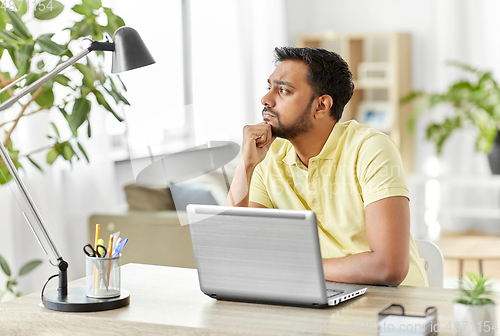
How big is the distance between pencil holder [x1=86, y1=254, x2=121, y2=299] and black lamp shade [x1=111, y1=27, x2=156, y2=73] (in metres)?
0.35

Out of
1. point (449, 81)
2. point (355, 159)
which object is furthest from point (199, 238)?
point (449, 81)

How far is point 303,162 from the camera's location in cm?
169

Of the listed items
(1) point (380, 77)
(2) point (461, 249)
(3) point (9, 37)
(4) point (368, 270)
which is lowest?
(2) point (461, 249)

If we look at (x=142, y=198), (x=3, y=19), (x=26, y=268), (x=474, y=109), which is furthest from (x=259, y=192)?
(x=474, y=109)

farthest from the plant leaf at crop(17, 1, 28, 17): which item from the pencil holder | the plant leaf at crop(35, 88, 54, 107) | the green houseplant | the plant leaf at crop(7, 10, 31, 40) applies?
the pencil holder

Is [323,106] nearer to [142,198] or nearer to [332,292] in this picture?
[332,292]

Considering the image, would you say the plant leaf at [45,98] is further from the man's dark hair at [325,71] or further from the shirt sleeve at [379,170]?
the shirt sleeve at [379,170]

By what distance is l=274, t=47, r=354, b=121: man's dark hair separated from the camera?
1.59 m

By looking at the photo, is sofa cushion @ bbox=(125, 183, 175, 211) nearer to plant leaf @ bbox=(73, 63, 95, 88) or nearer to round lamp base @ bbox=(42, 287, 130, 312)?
plant leaf @ bbox=(73, 63, 95, 88)

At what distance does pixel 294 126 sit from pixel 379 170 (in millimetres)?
259

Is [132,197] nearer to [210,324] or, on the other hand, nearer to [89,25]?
[89,25]

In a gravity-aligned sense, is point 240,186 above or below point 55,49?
below

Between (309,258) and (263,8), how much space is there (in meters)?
3.93

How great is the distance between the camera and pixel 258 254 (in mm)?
1137
